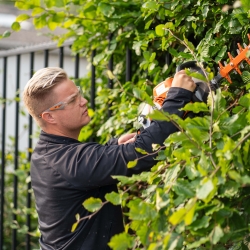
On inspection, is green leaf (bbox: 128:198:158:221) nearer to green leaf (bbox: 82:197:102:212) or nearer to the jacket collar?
green leaf (bbox: 82:197:102:212)

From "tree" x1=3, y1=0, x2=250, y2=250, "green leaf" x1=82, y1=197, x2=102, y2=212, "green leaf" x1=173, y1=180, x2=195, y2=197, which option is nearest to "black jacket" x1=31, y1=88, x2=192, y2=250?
"tree" x1=3, y1=0, x2=250, y2=250

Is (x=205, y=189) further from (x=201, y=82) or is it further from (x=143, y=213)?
(x=201, y=82)

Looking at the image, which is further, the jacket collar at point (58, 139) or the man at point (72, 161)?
the jacket collar at point (58, 139)

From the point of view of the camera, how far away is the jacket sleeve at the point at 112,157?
2.31 metres

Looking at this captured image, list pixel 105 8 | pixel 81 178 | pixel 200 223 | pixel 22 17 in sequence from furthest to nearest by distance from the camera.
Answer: pixel 22 17 < pixel 105 8 < pixel 81 178 < pixel 200 223

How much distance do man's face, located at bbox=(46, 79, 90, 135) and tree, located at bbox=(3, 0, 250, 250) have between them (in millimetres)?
215

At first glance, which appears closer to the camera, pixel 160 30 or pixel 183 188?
pixel 183 188

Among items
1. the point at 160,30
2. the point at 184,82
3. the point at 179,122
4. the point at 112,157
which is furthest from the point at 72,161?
the point at 179,122

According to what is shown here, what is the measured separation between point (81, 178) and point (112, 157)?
17cm

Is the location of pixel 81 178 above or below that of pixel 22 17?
below

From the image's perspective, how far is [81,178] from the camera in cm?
245

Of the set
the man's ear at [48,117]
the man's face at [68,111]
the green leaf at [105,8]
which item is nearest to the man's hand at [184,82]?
the man's face at [68,111]

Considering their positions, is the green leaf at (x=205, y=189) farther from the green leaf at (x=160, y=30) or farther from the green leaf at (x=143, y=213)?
the green leaf at (x=160, y=30)

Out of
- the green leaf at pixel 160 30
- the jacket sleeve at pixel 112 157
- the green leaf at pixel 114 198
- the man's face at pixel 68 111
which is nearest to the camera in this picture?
the green leaf at pixel 114 198
